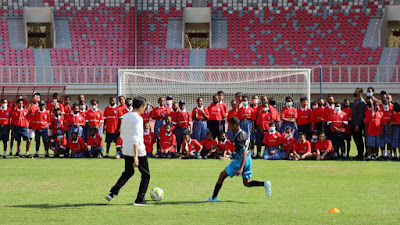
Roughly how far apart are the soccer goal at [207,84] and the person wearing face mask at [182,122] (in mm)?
2906

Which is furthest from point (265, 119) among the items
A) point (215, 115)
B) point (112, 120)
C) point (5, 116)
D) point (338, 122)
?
point (5, 116)

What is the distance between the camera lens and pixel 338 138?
62.7 ft

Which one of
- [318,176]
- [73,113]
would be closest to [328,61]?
[73,113]

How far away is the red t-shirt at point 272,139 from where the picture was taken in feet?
62.3

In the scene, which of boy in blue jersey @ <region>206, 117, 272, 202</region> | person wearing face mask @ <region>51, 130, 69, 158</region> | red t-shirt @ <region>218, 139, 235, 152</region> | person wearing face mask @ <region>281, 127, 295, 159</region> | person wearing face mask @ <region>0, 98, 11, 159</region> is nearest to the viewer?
boy in blue jersey @ <region>206, 117, 272, 202</region>

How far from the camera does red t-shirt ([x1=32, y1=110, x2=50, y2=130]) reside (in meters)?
19.4

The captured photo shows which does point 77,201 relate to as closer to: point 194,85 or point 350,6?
point 194,85

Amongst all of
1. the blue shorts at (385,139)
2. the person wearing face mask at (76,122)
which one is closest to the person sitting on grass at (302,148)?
the blue shorts at (385,139)

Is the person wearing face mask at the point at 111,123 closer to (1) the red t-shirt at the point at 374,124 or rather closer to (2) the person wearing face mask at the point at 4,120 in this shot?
(2) the person wearing face mask at the point at 4,120

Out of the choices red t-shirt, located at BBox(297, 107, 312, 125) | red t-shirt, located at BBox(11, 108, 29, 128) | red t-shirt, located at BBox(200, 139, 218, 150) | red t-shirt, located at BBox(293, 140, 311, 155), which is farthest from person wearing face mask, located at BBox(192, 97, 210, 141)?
red t-shirt, located at BBox(11, 108, 29, 128)

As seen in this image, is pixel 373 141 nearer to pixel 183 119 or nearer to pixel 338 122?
pixel 338 122

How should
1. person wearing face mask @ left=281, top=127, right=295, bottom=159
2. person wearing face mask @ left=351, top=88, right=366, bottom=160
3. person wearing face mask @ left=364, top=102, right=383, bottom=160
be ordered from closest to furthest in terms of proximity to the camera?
1. person wearing face mask @ left=364, top=102, right=383, bottom=160
2. person wearing face mask @ left=351, top=88, right=366, bottom=160
3. person wearing face mask @ left=281, top=127, right=295, bottom=159

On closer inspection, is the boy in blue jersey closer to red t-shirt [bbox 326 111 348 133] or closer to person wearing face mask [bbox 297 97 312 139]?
red t-shirt [bbox 326 111 348 133]

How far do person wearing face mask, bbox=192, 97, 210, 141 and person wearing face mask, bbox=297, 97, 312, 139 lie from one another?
2.60 metres
